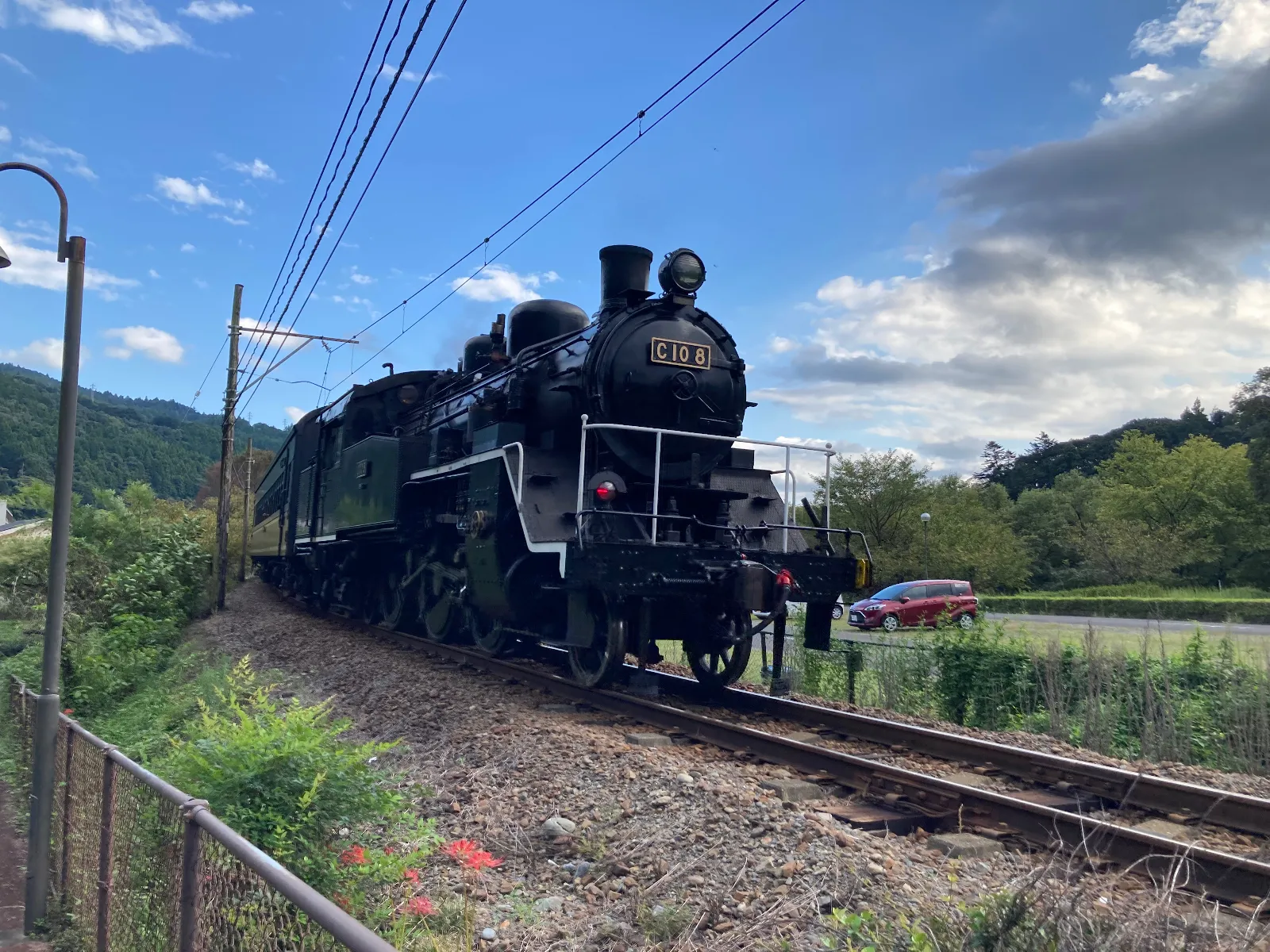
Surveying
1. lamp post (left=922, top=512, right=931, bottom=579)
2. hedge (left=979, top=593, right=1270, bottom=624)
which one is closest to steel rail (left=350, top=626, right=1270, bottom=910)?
hedge (left=979, top=593, right=1270, bottom=624)

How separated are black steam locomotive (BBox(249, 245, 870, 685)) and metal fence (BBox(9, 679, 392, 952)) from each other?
13.6 ft

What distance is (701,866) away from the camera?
14.7ft

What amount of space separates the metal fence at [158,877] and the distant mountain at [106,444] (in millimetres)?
36847

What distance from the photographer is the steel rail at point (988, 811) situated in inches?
164

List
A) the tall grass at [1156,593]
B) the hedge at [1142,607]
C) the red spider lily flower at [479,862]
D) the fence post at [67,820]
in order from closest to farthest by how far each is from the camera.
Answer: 1. the red spider lily flower at [479,862]
2. the fence post at [67,820]
3. the hedge at [1142,607]
4. the tall grass at [1156,593]

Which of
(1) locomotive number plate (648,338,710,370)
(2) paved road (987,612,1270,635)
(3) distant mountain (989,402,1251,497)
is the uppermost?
(3) distant mountain (989,402,1251,497)

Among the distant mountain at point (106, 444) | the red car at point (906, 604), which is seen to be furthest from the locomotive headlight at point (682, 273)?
the distant mountain at point (106, 444)

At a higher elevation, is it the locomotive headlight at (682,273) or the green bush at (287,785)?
the locomotive headlight at (682,273)

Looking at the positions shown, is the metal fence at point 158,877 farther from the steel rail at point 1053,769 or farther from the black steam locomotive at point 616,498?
the black steam locomotive at point 616,498

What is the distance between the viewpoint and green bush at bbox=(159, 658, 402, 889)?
4254mm

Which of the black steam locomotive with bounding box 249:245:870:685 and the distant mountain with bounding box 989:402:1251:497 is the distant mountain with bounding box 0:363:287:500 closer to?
the black steam locomotive with bounding box 249:245:870:685

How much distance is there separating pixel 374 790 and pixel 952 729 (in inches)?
222

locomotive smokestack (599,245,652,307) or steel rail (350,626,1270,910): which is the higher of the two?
locomotive smokestack (599,245,652,307)

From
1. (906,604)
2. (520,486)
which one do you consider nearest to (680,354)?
(520,486)
